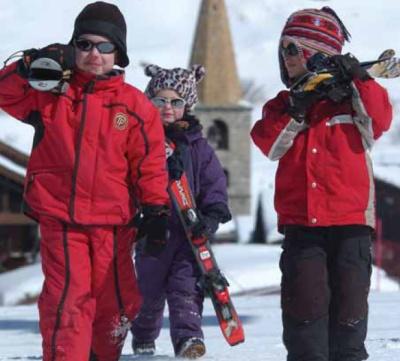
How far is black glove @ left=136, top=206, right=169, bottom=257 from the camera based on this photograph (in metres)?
5.56

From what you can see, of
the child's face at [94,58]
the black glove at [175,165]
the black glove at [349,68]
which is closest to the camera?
the black glove at [349,68]

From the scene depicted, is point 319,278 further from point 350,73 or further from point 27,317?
point 27,317

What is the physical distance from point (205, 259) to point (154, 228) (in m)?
1.12

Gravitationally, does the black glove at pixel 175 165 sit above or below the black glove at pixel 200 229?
above

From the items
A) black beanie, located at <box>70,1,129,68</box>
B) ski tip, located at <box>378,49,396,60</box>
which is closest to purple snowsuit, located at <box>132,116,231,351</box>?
black beanie, located at <box>70,1,129,68</box>

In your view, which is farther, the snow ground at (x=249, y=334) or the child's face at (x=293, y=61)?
the snow ground at (x=249, y=334)

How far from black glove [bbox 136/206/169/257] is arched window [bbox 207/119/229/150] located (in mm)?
67530

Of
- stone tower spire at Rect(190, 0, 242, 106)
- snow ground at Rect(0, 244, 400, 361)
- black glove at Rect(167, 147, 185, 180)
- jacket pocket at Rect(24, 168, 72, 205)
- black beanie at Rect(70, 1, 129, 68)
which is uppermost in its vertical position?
black beanie at Rect(70, 1, 129, 68)

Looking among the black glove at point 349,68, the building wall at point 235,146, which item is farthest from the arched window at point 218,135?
the black glove at point 349,68

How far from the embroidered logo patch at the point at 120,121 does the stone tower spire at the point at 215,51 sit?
2815 inches

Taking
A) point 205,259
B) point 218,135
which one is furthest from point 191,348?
point 218,135

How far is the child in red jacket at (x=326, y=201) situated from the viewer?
17.9ft

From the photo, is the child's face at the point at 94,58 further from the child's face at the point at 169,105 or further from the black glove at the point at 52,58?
the child's face at the point at 169,105

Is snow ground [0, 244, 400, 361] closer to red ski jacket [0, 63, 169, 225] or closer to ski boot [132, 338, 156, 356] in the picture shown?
ski boot [132, 338, 156, 356]
